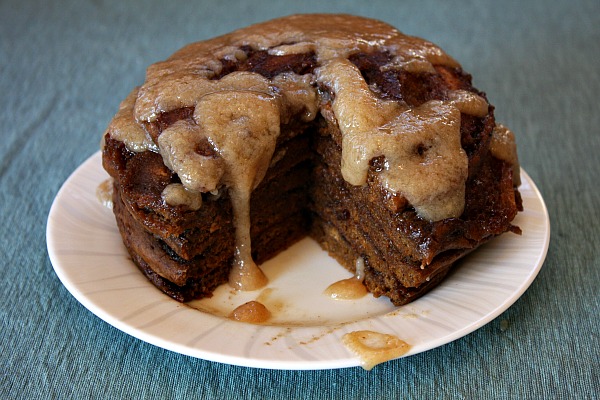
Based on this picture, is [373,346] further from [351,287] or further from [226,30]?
[226,30]

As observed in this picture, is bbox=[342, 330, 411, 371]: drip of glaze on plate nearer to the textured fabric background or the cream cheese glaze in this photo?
the textured fabric background

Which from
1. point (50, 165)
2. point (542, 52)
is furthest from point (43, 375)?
point (542, 52)

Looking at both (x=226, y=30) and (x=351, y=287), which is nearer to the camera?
(x=351, y=287)

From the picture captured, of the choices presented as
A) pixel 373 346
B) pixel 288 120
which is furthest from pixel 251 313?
pixel 288 120

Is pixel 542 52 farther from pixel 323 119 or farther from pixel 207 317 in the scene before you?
pixel 207 317

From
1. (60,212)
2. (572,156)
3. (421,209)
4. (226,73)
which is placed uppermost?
(226,73)

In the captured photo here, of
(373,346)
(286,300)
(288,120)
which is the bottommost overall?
(286,300)
